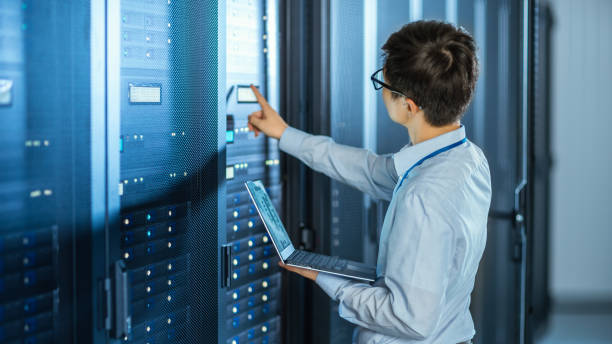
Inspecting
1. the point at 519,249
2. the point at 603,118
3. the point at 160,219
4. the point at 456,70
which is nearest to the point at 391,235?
the point at 456,70

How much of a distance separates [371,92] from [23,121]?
1.34 m

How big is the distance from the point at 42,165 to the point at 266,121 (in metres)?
0.82

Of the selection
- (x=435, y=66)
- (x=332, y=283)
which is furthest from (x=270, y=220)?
(x=435, y=66)

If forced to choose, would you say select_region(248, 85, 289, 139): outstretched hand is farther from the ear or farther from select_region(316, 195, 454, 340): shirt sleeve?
select_region(316, 195, 454, 340): shirt sleeve

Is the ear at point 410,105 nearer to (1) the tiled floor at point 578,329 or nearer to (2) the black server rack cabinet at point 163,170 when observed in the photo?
(2) the black server rack cabinet at point 163,170

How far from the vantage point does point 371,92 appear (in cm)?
220

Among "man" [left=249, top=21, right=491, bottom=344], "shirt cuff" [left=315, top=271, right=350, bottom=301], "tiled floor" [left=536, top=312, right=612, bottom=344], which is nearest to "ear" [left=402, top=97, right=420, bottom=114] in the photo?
"man" [left=249, top=21, right=491, bottom=344]

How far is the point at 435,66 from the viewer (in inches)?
56.7

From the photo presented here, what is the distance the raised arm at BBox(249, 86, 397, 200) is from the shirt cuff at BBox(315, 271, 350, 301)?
409 mm

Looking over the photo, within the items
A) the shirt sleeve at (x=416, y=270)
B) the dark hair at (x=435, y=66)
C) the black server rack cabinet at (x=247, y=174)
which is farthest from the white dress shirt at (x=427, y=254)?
the black server rack cabinet at (x=247, y=174)

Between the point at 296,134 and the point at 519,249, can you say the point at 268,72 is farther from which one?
the point at 519,249

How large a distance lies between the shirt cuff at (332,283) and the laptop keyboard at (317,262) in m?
0.02

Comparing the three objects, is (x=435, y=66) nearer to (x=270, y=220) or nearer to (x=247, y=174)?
(x=270, y=220)

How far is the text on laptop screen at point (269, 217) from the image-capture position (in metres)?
1.58
